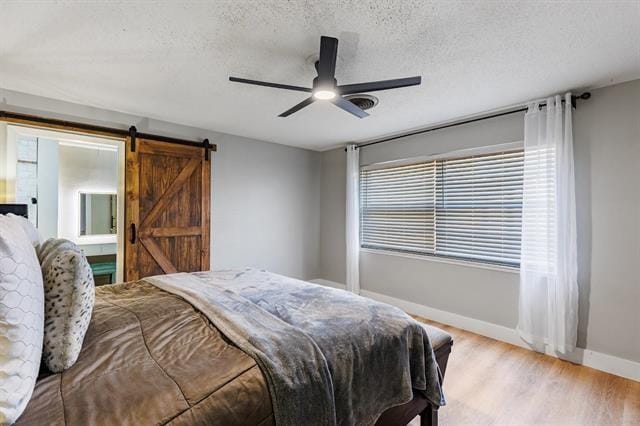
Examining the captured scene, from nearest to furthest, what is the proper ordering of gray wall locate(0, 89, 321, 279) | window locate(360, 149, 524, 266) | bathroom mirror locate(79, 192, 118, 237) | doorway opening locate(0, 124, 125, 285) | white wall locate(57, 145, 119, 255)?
window locate(360, 149, 524, 266)
doorway opening locate(0, 124, 125, 285)
gray wall locate(0, 89, 321, 279)
white wall locate(57, 145, 119, 255)
bathroom mirror locate(79, 192, 118, 237)

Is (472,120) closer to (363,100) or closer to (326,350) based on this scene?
A: (363,100)

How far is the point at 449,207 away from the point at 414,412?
2.55 m

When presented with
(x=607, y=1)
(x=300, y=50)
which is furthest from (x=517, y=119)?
(x=300, y=50)

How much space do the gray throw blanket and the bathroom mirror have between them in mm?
3366

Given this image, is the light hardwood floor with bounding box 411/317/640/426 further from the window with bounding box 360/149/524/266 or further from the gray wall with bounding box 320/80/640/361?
the window with bounding box 360/149/524/266

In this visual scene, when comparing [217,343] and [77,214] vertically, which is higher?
[77,214]

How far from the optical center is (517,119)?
3113 millimetres

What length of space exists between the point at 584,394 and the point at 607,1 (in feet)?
8.37

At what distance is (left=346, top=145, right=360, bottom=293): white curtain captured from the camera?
15.1 ft

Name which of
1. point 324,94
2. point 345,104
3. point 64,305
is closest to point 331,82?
point 324,94

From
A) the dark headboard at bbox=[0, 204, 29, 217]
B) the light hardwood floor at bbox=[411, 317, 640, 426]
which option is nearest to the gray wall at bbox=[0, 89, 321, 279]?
the dark headboard at bbox=[0, 204, 29, 217]

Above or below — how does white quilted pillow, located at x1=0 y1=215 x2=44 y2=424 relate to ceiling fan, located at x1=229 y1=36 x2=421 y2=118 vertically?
below

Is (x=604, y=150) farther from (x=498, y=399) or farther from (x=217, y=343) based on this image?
(x=217, y=343)

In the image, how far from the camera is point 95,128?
125 inches
